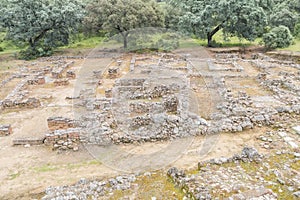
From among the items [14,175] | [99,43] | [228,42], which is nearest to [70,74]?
[14,175]

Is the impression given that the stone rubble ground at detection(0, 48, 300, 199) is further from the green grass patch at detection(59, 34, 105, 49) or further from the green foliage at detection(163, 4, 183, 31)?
the green foliage at detection(163, 4, 183, 31)

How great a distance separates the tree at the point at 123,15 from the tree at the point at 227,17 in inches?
133

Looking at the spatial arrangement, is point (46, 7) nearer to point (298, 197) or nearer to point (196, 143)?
point (196, 143)

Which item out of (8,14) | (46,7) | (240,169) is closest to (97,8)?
(46,7)

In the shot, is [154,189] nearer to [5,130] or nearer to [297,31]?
[5,130]

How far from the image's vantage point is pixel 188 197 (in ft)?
24.4

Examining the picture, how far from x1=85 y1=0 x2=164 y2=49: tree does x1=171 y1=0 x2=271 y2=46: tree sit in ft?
11.1

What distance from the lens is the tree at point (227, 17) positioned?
28000 mm

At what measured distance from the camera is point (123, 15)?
27.9m

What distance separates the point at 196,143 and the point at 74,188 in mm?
4913

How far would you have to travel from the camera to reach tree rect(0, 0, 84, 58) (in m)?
28.3

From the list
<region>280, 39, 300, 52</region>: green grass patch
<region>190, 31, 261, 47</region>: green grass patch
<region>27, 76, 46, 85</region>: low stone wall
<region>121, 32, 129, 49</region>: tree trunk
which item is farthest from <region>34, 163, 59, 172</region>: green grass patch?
<region>280, 39, 300, 52</region>: green grass patch

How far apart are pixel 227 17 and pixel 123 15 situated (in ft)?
34.0

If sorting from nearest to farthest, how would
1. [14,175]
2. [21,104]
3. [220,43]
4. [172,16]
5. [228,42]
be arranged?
1. [14,175]
2. [21,104]
3. [220,43]
4. [228,42]
5. [172,16]
